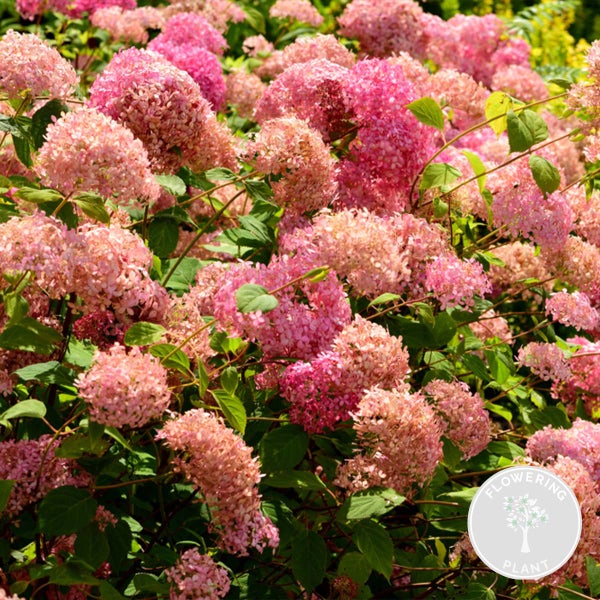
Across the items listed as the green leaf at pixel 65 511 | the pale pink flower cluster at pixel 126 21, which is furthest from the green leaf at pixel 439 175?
the pale pink flower cluster at pixel 126 21

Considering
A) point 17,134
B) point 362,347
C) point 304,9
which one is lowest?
point 304,9

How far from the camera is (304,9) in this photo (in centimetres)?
443

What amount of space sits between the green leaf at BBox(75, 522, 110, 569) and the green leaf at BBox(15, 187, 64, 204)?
2.04 ft

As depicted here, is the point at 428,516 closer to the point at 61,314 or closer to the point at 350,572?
the point at 350,572

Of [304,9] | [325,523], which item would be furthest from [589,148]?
[304,9]

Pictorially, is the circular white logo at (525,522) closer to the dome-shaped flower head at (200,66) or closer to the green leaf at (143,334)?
the green leaf at (143,334)

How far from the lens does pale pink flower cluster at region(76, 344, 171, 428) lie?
5.22 ft

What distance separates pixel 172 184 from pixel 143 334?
2.03ft

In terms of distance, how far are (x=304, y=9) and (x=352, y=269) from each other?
2798 millimetres

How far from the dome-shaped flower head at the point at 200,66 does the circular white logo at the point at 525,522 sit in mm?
1466

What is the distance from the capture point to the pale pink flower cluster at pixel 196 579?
5.61 feet

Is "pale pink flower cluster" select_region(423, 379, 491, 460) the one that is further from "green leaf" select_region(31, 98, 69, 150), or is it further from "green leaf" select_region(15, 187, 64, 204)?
"green leaf" select_region(31, 98, 69, 150)

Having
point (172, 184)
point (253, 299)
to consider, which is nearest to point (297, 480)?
point (253, 299)

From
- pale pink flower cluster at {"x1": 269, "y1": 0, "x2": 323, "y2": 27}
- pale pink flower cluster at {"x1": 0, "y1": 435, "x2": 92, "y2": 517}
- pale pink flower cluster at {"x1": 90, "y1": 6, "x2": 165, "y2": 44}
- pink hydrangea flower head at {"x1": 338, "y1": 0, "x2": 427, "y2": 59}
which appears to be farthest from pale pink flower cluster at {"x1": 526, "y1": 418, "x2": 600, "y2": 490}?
pale pink flower cluster at {"x1": 269, "y1": 0, "x2": 323, "y2": 27}
